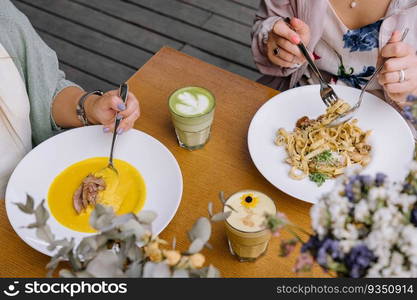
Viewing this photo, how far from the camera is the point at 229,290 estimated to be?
0.73 metres

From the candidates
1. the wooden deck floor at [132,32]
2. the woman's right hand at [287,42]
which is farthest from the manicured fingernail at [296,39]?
the wooden deck floor at [132,32]

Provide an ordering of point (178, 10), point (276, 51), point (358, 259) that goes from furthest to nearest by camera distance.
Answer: point (178, 10) → point (276, 51) → point (358, 259)

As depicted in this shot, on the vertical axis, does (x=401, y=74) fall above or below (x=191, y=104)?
above

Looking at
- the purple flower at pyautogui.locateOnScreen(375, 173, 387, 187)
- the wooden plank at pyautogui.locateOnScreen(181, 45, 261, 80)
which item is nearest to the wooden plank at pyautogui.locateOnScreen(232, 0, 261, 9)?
the wooden plank at pyautogui.locateOnScreen(181, 45, 261, 80)

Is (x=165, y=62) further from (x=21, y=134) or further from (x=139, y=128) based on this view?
(x=21, y=134)

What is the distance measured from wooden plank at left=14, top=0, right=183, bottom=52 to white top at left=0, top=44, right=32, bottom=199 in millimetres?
1646

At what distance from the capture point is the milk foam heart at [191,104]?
125 centimetres

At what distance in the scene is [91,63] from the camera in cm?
290

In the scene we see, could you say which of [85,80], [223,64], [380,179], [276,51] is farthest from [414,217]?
[85,80]

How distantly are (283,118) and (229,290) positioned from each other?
72 centimetres

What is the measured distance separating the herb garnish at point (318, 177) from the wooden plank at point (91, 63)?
180 cm

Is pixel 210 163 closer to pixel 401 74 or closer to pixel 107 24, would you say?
pixel 401 74

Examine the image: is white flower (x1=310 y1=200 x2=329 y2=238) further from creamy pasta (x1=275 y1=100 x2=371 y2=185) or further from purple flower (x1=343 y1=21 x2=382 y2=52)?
purple flower (x1=343 y1=21 x2=382 y2=52)

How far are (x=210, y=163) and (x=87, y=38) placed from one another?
2017 millimetres
